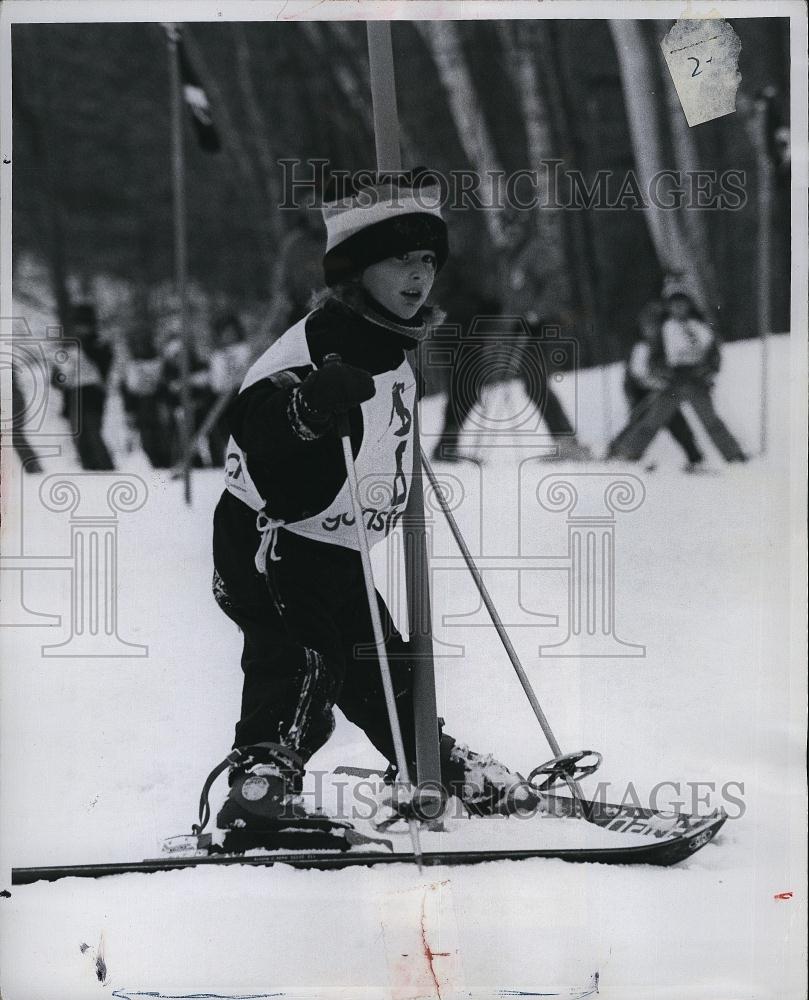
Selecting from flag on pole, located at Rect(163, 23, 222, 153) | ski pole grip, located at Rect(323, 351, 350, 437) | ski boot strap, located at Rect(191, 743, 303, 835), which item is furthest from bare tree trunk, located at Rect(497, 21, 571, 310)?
ski boot strap, located at Rect(191, 743, 303, 835)

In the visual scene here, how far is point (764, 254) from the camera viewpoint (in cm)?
176

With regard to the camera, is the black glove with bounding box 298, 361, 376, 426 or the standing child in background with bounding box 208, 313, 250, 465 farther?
the standing child in background with bounding box 208, 313, 250, 465

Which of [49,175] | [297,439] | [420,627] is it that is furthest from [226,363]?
[420,627]

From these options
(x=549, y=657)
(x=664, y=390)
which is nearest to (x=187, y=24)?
(x=664, y=390)

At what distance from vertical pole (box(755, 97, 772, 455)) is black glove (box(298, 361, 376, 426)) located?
705 millimetres

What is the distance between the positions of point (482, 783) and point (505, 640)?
0.82ft

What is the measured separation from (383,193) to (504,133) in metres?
0.26

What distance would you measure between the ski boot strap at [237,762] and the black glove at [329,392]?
0.56 metres

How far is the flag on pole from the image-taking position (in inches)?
68.6

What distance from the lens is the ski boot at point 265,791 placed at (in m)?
1.75

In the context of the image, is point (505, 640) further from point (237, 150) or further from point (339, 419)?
point (237, 150)

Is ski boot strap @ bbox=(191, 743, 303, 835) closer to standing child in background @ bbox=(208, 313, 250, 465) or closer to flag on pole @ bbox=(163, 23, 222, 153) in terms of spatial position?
standing child in background @ bbox=(208, 313, 250, 465)

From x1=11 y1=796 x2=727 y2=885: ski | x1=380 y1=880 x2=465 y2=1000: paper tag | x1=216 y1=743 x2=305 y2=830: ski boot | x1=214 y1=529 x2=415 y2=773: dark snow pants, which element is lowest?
x1=380 y1=880 x2=465 y2=1000: paper tag

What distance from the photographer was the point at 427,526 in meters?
1.77
